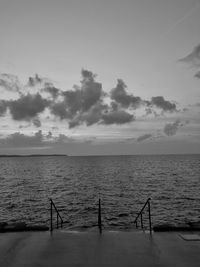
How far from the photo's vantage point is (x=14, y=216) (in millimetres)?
26469

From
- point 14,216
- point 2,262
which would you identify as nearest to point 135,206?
point 14,216

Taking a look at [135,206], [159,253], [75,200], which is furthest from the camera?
[75,200]

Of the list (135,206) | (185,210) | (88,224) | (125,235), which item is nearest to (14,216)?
(88,224)

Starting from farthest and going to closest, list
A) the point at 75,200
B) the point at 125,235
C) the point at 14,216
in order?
1. the point at 75,200
2. the point at 14,216
3. the point at 125,235

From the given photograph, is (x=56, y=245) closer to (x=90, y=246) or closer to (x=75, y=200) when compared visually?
(x=90, y=246)

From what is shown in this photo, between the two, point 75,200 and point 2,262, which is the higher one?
point 2,262

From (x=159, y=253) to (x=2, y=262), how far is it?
4520 millimetres

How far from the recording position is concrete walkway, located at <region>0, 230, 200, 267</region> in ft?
22.0

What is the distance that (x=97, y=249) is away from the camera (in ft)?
25.2

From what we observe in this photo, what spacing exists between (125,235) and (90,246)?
167cm

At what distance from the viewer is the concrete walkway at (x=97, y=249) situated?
6699mm

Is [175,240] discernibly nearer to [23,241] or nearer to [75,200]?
[23,241]

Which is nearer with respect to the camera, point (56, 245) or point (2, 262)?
point (2, 262)

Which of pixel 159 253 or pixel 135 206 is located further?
pixel 135 206
